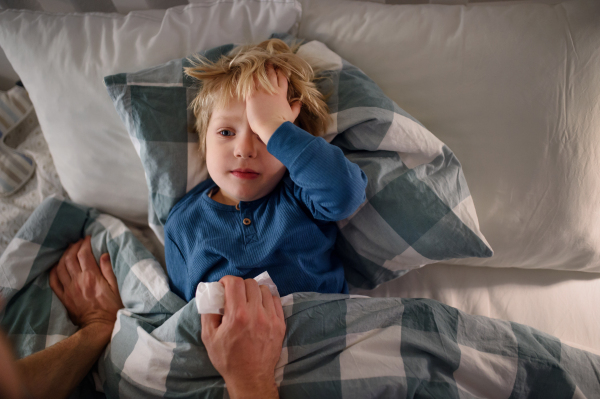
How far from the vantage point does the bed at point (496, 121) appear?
0.88m

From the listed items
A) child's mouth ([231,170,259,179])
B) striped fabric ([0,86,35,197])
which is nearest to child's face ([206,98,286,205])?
child's mouth ([231,170,259,179])

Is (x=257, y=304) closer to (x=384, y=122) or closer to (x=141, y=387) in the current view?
(x=141, y=387)

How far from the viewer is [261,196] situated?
0.89 meters

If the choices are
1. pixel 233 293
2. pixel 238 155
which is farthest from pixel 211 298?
pixel 238 155

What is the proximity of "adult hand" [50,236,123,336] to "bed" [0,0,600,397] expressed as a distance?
0.71 ft

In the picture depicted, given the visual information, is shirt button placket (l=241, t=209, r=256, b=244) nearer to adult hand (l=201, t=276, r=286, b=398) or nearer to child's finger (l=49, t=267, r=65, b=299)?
adult hand (l=201, t=276, r=286, b=398)

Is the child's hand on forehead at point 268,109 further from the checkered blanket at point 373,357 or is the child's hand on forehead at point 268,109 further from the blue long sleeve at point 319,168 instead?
the checkered blanket at point 373,357

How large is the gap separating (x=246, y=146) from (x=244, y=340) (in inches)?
16.1

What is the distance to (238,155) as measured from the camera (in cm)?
78

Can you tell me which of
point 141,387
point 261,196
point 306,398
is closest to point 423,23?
point 261,196

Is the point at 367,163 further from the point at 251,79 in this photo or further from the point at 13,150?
the point at 13,150

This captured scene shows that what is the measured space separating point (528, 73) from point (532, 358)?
2.21 feet

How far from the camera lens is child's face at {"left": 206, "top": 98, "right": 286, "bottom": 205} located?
0.79 metres

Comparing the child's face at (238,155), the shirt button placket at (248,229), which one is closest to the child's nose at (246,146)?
the child's face at (238,155)
